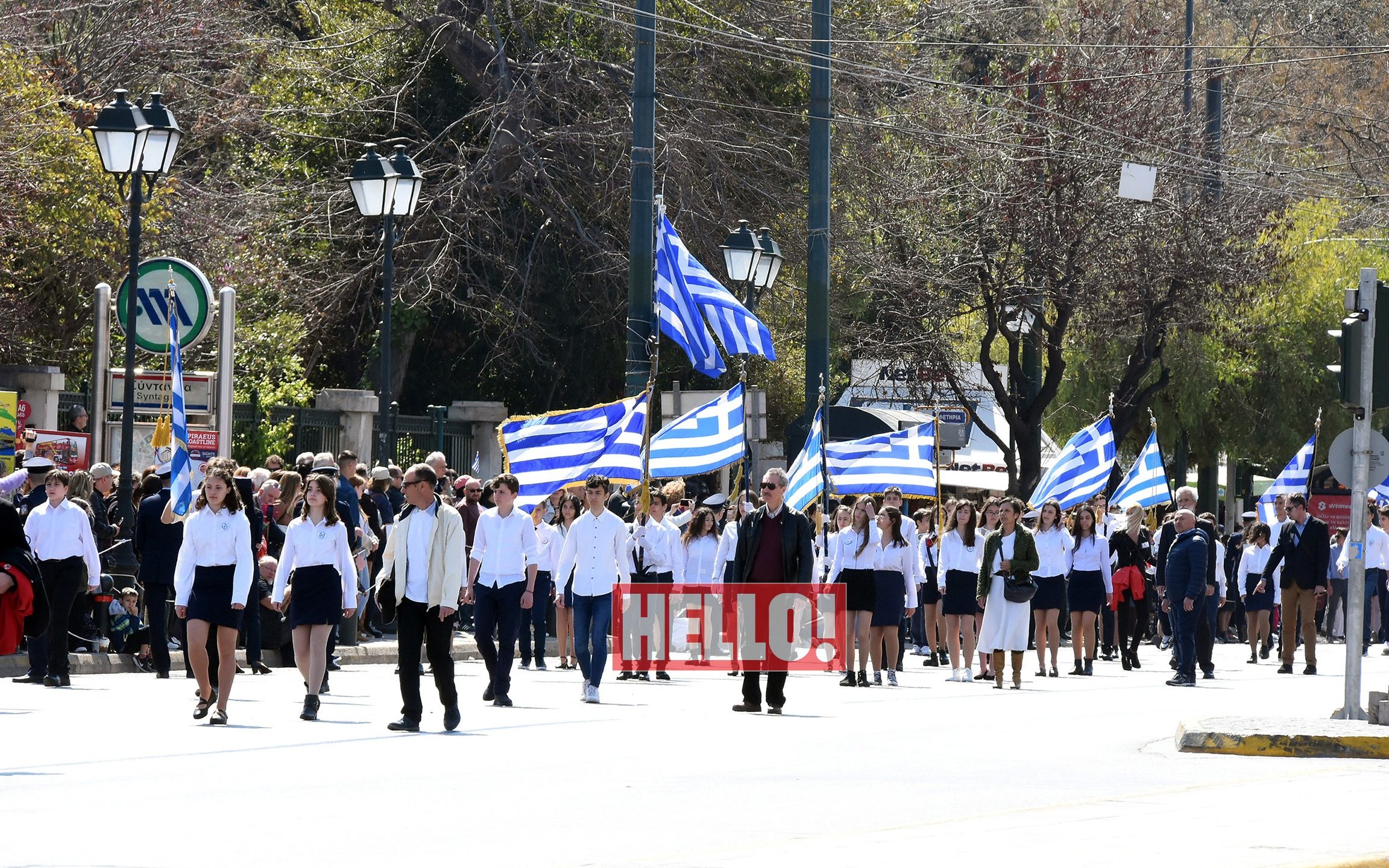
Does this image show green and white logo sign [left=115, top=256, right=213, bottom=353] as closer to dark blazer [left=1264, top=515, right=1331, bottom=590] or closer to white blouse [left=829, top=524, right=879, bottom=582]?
white blouse [left=829, top=524, right=879, bottom=582]

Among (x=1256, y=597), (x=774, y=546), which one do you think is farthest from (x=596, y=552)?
(x=1256, y=597)

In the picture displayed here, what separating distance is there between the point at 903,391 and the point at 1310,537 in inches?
662

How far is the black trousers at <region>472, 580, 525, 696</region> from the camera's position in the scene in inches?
603

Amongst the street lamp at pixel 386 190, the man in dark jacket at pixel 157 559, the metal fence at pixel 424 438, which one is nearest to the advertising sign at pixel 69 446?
the street lamp at pixel 386 190

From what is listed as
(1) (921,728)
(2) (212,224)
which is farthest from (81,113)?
(1) (921,728)

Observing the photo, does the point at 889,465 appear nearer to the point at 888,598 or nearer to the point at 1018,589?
the point at 888,598

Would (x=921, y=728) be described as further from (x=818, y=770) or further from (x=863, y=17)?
(x=863, y=17)

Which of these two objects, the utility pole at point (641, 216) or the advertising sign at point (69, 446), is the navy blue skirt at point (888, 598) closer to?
the utility pole at point (641, 216)

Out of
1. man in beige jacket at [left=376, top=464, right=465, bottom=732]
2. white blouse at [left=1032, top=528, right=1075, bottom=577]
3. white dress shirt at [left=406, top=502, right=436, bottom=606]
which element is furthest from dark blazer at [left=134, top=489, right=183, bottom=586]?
white blouse at [left=1032, top=528, right=1075, bottom=577]

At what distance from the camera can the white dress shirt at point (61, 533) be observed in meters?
15.8

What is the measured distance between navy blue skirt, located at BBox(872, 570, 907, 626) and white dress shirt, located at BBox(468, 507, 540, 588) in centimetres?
393

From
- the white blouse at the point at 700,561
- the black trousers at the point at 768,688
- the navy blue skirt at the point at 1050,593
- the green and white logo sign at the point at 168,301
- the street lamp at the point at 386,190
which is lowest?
the black trousers at the point at 768,688

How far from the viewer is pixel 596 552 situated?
52.6 ft

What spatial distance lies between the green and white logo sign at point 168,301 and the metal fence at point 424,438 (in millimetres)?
7105
